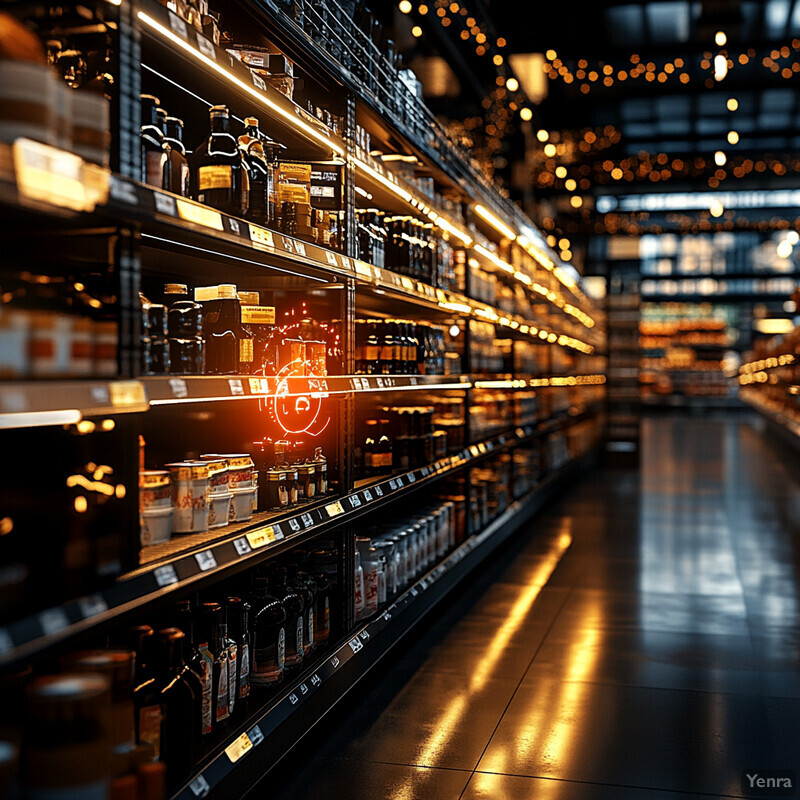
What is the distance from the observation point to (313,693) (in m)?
2.84

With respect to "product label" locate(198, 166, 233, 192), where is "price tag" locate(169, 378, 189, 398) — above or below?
below

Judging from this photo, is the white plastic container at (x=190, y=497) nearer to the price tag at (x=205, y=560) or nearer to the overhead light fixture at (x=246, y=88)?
the price tag at (x=205, y=560)

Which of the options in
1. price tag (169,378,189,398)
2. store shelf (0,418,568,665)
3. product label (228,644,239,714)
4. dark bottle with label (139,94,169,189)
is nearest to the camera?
store shelf (0,418,568,665)

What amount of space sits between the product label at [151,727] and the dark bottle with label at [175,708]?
3 cm

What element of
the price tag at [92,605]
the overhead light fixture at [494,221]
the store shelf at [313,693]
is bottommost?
the store shelf at [313,693]

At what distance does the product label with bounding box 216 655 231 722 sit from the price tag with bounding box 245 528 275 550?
12.6 inches

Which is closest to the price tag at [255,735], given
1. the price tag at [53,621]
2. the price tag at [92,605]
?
the price tag at [92,605]

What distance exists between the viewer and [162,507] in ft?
7.29

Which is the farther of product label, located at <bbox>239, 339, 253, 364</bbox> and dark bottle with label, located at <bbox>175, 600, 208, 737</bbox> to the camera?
product label, located at <bbox>239, 339, 253, 364</bbox>

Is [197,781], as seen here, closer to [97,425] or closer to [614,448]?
[97,425]

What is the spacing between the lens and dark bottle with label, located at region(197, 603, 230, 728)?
244 centimetres

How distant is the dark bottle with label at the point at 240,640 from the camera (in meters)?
2.62

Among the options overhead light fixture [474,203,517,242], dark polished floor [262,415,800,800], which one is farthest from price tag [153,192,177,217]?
overhead light fixture [474,203,517,242]

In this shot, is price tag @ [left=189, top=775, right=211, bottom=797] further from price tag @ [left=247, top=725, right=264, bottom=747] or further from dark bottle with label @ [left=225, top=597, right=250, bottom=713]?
dark bottle with label @ [left=225, top=597, right=250, bottom=713]
